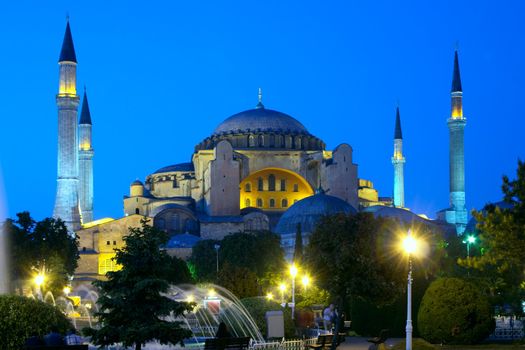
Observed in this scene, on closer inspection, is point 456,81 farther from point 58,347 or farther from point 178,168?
point 58,347

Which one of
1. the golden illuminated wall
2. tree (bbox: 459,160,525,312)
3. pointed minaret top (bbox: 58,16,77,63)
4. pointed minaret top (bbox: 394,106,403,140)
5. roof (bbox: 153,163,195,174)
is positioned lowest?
tree (bbox: 459,160,525,312)

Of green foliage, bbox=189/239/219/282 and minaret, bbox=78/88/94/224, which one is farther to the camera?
minaret, bbox=78/88/94/224

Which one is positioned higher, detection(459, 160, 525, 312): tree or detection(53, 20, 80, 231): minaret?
detection(53, 20, 80, 231): minaret

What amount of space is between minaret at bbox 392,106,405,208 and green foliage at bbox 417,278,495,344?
2349 inches

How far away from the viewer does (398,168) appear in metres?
83.9

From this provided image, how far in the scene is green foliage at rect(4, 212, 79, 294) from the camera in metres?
39.5

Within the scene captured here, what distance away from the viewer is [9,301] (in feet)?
50.7

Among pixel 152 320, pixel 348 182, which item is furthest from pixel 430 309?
pixel 348 182

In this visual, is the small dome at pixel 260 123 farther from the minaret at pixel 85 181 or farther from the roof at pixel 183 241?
the roof at pixel 183 241

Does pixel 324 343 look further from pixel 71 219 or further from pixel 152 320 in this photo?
pixel 71 219

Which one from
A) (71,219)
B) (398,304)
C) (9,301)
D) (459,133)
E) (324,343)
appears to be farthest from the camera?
(459,133)

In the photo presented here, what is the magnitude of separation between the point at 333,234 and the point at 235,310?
3.01 meters

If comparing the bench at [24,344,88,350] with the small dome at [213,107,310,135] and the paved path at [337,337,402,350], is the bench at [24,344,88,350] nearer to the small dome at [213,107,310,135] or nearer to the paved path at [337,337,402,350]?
the paved path at [337,337,402,350]

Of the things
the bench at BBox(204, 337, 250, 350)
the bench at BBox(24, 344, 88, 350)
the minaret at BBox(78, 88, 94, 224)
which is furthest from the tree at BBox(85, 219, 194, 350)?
the minaret at BBox(78, 88, 94, 224)
